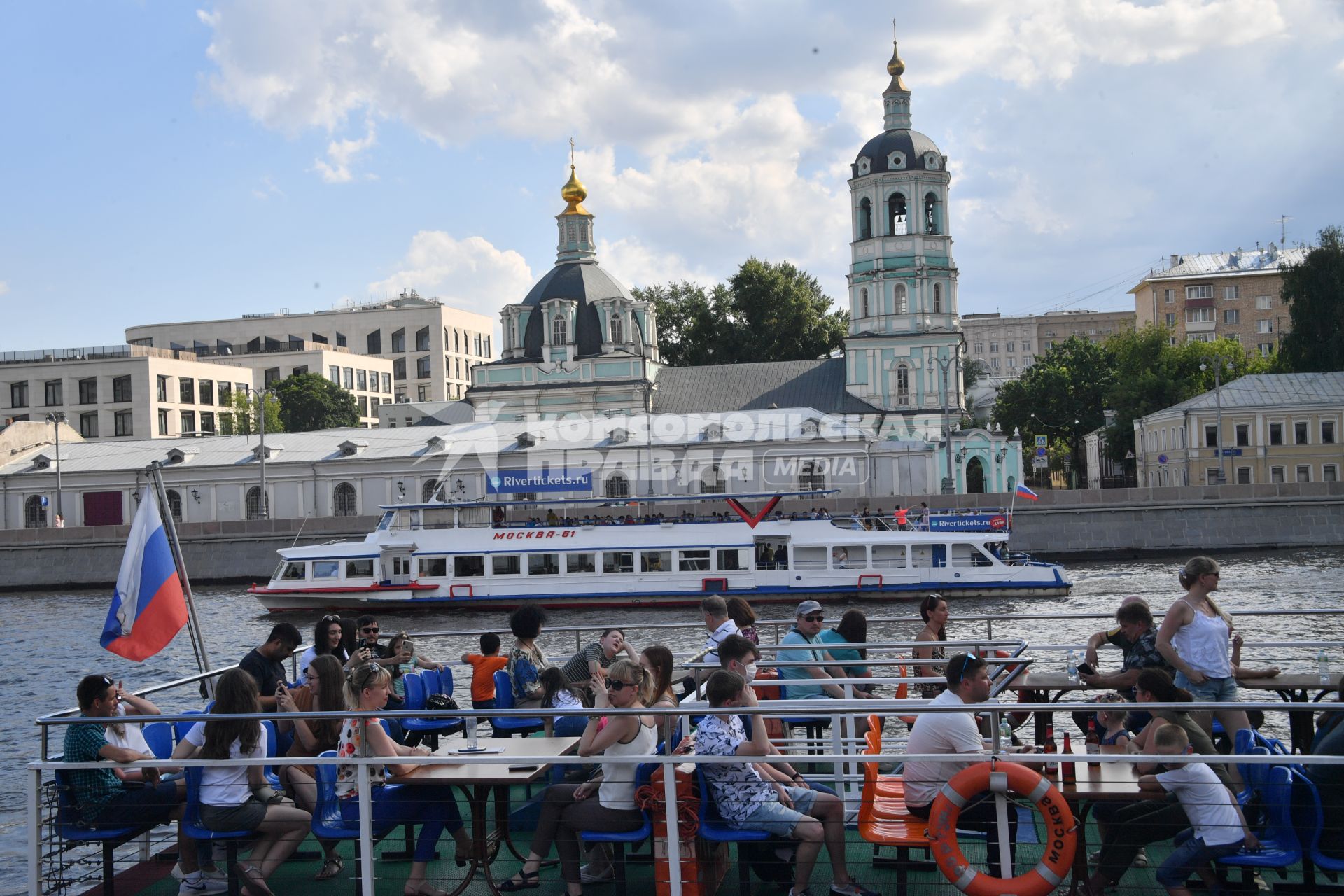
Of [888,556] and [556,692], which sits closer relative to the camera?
[556,692]

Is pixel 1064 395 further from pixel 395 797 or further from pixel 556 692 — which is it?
pixel 395 797

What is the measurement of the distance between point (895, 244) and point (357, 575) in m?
37.0

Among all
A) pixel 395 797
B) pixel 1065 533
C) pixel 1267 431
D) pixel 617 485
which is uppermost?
pixel 1267 431

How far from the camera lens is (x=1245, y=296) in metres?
109

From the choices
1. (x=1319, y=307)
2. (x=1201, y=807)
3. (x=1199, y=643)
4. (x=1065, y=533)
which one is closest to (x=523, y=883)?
(x=1201, y=807)

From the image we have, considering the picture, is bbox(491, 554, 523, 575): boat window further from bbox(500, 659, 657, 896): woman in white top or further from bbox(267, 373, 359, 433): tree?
bbox(267, 373, 359, 433): tree

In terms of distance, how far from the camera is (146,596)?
1107 cm

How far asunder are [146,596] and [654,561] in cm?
2717

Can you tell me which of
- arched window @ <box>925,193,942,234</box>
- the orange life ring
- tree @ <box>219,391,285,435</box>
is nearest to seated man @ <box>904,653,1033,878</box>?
the orange life ring

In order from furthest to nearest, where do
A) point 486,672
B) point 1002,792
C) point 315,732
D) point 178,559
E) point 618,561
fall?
point 618,561
point 178,559
point 486,672
point 315,732
point 1002,792

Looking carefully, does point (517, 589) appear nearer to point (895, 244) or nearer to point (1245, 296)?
point (895, 244)

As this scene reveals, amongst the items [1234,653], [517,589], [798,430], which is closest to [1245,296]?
[798,430]

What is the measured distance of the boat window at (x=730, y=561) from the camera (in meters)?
37.5

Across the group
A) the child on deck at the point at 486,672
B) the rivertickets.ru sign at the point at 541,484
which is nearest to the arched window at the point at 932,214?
the rivertickets.ru sign at the point at 541,484
